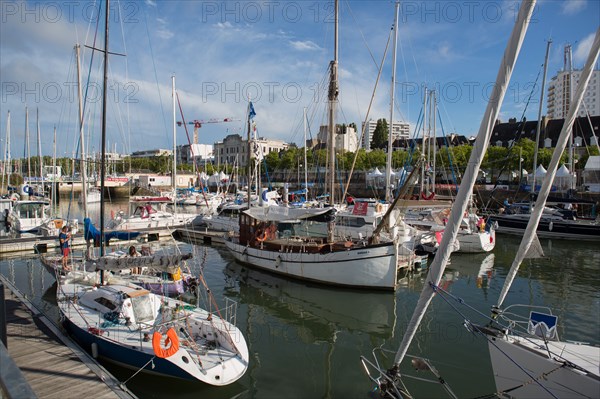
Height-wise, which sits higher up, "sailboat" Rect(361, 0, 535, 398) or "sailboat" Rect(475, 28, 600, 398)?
"sailboat" Rect(361, 0, 535, 398)

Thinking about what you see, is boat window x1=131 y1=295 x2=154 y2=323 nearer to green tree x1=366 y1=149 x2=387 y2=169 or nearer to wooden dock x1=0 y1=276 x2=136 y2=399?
wooden dock x1=0 y1=276 x2=136 y2=399

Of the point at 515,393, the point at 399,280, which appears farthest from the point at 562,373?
the point at 399,280

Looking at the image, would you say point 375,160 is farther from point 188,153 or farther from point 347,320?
point 188,153

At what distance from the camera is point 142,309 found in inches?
465

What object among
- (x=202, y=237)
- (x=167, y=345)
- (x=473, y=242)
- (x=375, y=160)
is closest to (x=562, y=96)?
(x=375, y=160)

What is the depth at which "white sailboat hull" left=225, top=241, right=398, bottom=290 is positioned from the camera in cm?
1830

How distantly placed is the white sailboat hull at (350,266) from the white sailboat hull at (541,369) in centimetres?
987

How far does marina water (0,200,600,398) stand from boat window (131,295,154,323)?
56.3 inches

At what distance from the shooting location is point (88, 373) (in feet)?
30.3

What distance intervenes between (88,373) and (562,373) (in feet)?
32.5

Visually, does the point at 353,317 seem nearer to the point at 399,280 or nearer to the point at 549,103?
the point at 399,280

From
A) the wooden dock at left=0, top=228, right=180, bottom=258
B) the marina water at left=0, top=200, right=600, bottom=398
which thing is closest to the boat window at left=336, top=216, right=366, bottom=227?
the marina water at left=0, top=200, right=600, bottom=398

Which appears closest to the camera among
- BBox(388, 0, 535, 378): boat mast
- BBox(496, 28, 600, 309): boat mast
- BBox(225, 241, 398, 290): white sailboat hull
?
BBox(388, 0, 535, 378): boat mast

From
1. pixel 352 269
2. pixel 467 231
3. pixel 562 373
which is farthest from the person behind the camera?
pixel 467 231
